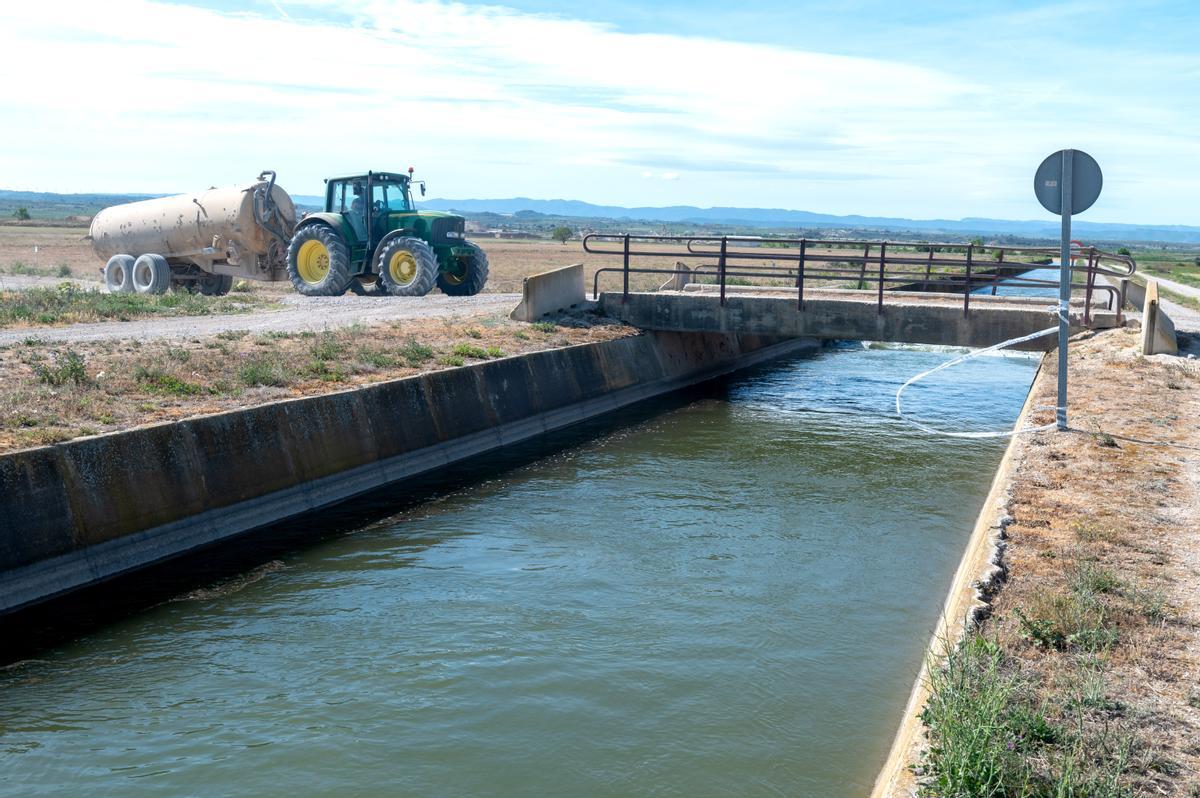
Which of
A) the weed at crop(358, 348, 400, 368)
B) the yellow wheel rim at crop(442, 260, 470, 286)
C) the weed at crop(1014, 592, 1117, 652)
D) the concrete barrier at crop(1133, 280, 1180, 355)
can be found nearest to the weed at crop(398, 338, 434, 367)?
the weed at crop(358, 348, 400, 368)

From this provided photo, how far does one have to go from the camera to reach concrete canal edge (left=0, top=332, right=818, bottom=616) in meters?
9.45

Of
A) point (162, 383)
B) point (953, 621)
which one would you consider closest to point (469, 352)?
point (162, 383)

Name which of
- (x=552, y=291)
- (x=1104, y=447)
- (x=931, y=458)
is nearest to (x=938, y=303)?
(x=931, y=458)

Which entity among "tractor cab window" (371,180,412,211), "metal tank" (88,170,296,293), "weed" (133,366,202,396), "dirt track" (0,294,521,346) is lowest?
"weed" (133,366,202,396)

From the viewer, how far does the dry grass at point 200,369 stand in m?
11.2

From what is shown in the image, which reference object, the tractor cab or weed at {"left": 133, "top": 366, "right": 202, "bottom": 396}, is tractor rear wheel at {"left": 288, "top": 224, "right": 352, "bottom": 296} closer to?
the tractor cab

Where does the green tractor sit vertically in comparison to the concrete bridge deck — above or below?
above

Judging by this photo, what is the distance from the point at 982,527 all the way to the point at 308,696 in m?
5.72

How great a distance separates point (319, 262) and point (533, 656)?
63.4 feet

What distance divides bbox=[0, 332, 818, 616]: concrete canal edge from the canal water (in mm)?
895

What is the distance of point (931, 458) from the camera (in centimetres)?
1577

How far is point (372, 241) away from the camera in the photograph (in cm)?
2517

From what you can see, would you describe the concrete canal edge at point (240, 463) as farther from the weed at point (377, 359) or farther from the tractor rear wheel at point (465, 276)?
the tractor rear wheel at point (465, 276)

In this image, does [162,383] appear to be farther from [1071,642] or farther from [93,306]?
[1071,642]
